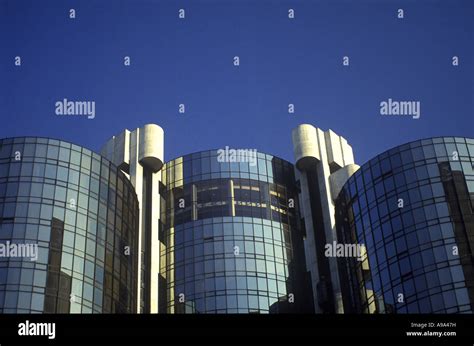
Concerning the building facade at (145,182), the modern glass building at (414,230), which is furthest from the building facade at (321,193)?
the building facade at (145,182)

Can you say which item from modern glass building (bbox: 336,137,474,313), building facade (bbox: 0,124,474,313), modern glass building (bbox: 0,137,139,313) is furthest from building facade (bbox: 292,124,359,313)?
modern glass building (bbox: 0,137,139,313)

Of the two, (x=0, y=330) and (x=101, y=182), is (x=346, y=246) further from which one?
(x=0, y=330)

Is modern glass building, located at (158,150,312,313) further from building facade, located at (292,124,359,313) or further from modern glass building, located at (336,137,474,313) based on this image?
modern glass building, located at (336,137,474,313)

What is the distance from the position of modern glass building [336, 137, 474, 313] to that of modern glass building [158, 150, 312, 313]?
23.6 feet

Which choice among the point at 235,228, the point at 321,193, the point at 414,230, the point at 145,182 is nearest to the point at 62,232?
the point at 235,228

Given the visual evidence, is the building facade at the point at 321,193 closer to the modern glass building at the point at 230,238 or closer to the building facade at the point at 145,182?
the modern glass building at the point at 230,238

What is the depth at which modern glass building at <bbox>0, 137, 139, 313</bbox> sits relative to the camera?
54.0m

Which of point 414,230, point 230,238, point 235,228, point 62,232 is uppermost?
point 235,228

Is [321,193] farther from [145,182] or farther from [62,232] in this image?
[62,232]

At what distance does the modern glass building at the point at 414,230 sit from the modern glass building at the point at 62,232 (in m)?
21.1

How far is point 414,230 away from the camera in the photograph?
59531 millimetres

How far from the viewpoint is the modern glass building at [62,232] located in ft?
177

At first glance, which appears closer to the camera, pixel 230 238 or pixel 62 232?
pixel 62 232

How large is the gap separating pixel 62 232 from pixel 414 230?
2811cm
